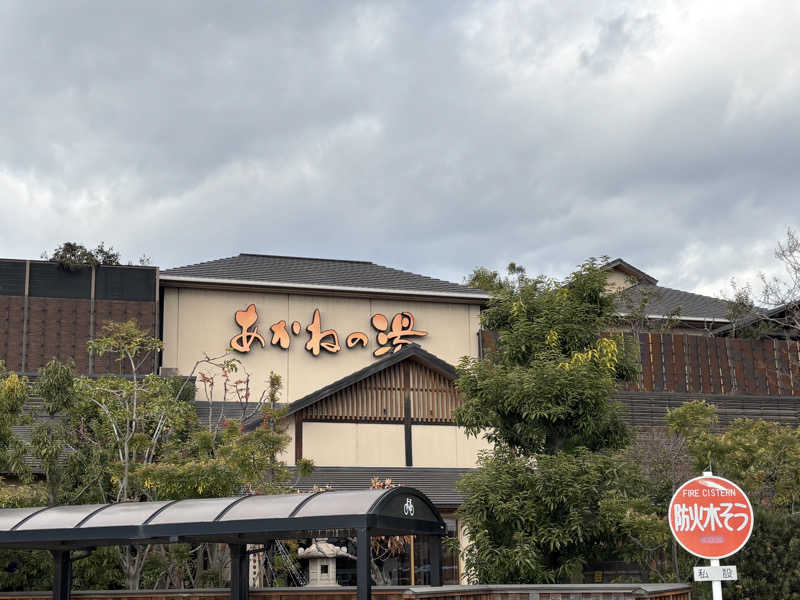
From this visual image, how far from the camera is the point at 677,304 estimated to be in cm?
3881

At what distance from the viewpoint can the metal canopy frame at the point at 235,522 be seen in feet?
41.2

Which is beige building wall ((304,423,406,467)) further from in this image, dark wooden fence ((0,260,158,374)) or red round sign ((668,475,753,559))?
red round sign ((668,475,753,559))

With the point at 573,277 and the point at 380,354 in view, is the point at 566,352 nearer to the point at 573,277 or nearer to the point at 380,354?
the point at 573,277

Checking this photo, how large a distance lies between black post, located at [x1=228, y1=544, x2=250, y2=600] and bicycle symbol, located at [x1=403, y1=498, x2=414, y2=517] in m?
3.05

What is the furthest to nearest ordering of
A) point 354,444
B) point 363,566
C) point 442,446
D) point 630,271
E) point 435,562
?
point 630,271
point 442,446
point 354,444
point 435,562
point 363,566

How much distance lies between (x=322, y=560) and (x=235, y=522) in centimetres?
902

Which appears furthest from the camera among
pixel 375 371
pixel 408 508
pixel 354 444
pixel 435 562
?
pixel 375 371

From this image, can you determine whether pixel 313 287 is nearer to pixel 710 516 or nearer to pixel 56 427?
pixel 56 427

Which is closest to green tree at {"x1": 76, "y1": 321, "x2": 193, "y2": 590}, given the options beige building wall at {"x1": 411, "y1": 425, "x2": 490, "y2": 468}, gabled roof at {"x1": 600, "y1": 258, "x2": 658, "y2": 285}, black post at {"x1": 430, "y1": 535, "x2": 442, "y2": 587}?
black post at {"x1": 430, "y1": 535, "x2": 442, "y2": 587}

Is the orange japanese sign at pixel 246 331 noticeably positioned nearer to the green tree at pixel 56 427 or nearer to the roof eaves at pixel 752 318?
the green tree at pixel 56 427

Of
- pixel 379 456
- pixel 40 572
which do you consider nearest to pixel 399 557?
pixel 379 456

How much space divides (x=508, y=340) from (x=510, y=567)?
12.4ft

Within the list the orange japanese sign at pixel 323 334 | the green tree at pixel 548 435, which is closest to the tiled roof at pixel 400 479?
the green tree at pixel 548 435

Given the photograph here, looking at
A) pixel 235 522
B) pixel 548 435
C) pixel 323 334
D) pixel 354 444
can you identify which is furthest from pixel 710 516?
pixel 323 334
